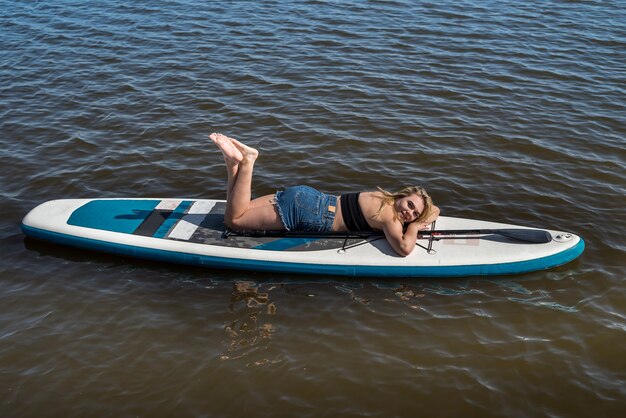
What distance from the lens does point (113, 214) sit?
8.48 metres

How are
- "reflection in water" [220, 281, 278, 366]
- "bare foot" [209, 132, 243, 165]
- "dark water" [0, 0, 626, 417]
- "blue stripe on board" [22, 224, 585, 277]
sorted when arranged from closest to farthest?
"dark water" [0, 0, 626, 417], "reflection in water" [220, 281, 278, 366], "bare foot" [209, 132, 243, 165], "blue stripe on board" [22, 224, 585, 277]

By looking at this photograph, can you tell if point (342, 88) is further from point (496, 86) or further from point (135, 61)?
point (135, 61)

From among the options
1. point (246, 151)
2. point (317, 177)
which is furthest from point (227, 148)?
point (317, 177)

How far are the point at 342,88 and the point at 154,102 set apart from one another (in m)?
3.48

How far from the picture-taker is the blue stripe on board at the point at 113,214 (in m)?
8.26

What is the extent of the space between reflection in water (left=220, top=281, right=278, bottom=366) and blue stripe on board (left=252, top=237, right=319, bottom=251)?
440 millimetres

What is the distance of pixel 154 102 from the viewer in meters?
12.5

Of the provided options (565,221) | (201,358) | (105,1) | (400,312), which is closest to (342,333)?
(400,312)

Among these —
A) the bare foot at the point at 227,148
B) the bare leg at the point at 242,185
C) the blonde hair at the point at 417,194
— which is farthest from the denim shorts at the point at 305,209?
the bare foot at the point at 227,148

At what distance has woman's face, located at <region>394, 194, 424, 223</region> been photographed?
24.3ft

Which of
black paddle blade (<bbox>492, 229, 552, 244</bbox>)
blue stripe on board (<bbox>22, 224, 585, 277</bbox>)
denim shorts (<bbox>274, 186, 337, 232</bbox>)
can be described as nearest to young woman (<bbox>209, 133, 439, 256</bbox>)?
denim shorts (<bbox>274, 186, 337, 232</bbox>)

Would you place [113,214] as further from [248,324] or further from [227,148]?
[248,324]

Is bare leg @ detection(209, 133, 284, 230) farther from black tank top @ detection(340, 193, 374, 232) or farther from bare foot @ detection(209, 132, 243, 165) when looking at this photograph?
black tank top @ detection(340, 193, 374, 232)

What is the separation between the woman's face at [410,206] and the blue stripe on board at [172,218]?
269cm
